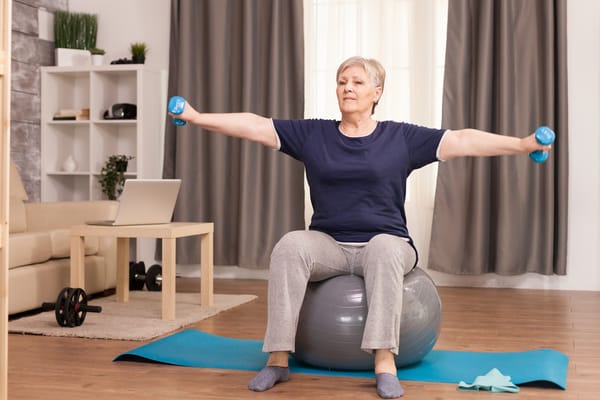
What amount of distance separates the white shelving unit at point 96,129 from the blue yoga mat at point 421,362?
2.72 metres

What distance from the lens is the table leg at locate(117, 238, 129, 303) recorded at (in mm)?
4758

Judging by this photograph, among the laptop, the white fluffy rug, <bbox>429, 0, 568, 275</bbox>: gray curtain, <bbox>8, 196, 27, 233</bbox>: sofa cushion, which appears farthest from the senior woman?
<bbox>429, 0, 568, 275</bbox>: gray curtain

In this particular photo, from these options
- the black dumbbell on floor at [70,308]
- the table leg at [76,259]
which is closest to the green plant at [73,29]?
the table leg at [76,259]

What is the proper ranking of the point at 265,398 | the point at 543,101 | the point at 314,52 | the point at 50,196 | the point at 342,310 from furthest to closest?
the point at 50,196
the point at 314,52
the point at 543,101
the point at 342,310
the point at 265,398

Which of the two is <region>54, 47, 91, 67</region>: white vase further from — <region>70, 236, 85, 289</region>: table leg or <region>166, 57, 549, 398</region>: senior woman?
<region>166, 57, 549, 398</region>: senior woman

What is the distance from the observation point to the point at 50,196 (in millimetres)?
6312

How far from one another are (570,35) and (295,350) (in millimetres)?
3355

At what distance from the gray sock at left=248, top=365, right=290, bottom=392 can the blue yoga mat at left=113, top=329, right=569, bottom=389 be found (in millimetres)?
166

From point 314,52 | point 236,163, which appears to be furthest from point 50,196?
point 314,52

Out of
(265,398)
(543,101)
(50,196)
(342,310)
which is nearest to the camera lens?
(265,398)

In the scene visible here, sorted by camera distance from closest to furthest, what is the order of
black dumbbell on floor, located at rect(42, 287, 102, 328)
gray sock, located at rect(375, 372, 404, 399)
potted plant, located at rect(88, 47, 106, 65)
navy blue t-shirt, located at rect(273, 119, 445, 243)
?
1. gray sock, located at rect(375, 372, 404, 399)
2. navy blue t-shirt, located at rect(273, 119, 445, 243)
3. black dumbbell on floor, located at rect(42, 287, 102, 328)
4. potted plant, located at rect(88, 47, 106, 65)

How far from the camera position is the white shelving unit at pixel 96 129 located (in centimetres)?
608

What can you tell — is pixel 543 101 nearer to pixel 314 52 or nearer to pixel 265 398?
pixel 314 52

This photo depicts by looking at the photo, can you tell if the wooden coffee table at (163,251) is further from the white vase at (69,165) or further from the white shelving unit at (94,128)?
the white vase at (69,165)
